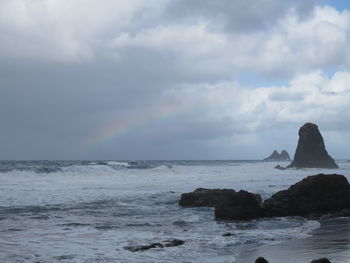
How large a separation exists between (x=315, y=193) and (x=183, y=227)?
7790mm

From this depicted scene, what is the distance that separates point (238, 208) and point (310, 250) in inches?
303

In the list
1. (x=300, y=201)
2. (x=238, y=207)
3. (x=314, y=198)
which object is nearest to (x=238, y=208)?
(x=238, y=207)

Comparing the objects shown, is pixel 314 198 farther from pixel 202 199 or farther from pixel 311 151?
pixel 311 151

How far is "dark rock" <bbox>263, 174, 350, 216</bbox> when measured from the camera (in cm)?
2047

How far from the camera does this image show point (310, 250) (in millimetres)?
11383

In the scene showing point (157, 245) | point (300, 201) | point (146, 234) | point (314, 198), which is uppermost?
point (314, 198)

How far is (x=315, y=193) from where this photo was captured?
2097 cm

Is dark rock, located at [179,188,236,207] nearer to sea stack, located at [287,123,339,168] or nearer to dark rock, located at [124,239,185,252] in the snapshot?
dark rock, located at [124,239,185,252]

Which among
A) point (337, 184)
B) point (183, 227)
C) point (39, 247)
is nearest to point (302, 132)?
point (337, 184)

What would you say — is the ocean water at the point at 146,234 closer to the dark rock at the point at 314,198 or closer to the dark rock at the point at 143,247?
the dark rock at the point at 143,247

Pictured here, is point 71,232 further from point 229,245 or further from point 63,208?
point 63,208

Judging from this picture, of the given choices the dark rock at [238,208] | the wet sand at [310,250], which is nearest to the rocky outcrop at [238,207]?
the dark rock at [238,208]

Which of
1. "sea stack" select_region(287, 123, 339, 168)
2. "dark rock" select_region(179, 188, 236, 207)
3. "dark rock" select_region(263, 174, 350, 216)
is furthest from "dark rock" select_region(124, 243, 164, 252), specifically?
"sea stack" select_region(287, 123, 339, 168)

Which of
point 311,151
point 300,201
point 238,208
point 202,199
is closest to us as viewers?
point 238,208
